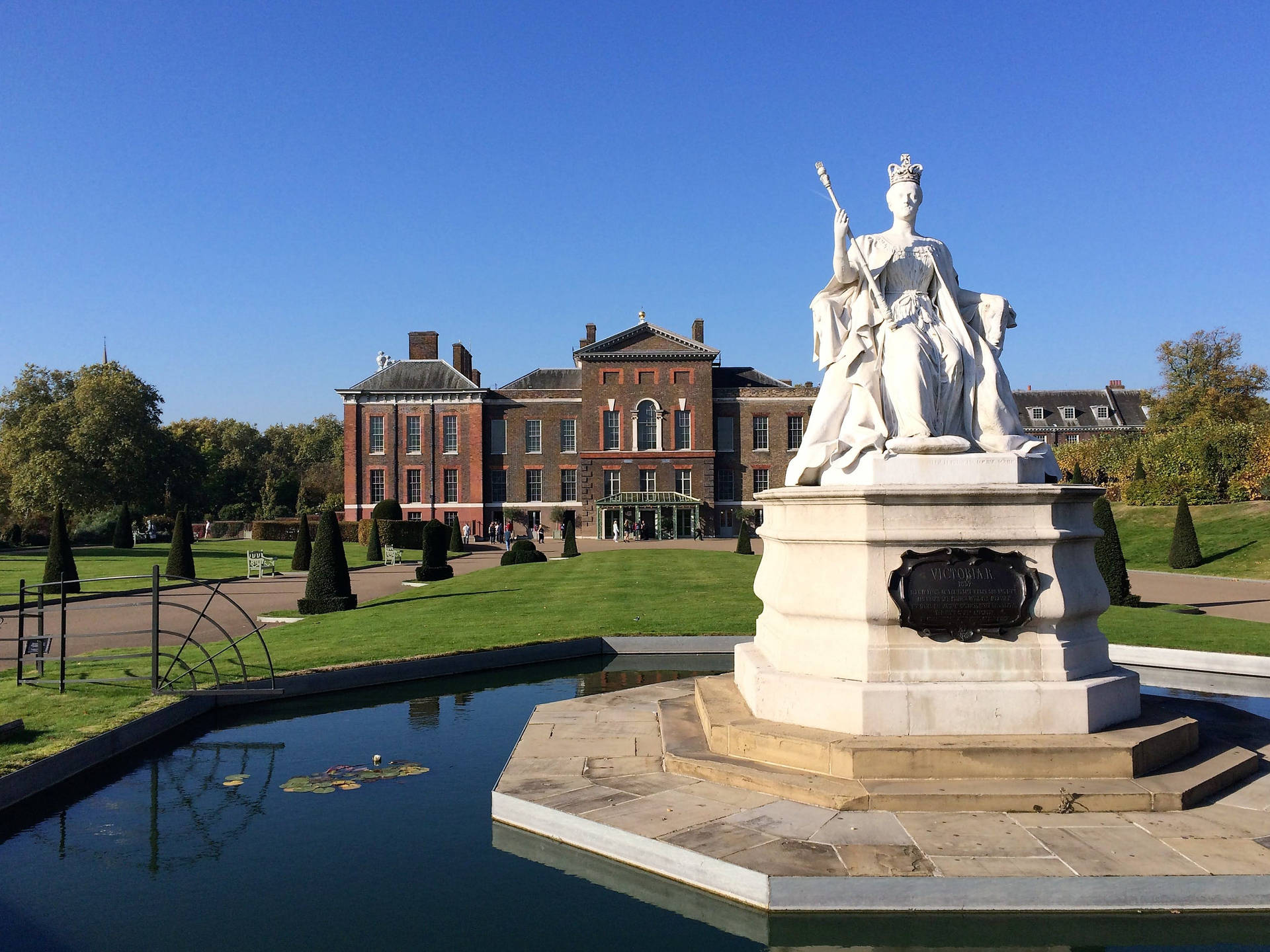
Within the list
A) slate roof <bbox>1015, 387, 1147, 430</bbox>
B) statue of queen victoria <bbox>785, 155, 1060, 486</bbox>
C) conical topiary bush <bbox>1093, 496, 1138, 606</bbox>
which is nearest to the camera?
statue of queen victoria <bbox>785, 155, 1060, 486</bbox>

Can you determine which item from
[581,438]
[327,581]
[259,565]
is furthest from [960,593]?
[581,438]

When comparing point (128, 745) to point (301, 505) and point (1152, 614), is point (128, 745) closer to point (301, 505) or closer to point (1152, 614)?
point (1152, 614)

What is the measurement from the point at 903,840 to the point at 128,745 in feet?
21.6

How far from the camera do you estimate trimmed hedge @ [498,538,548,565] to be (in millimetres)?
31031

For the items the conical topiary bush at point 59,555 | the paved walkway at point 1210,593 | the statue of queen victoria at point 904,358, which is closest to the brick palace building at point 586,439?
the paved walkway at point 1210,593

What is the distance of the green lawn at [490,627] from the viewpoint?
8328 mm

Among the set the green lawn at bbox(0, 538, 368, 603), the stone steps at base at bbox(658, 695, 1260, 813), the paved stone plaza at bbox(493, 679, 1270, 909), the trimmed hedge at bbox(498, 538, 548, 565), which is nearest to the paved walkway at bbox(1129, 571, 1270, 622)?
the stone steps at base at bbox(658, 695, 1260, 813)

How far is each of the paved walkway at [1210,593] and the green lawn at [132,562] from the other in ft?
81.3

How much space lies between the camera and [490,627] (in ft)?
46.5

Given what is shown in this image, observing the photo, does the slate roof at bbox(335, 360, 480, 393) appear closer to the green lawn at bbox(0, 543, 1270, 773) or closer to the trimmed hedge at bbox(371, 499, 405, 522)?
the trimmed hedge at bbox(371, 499, 405, 522)

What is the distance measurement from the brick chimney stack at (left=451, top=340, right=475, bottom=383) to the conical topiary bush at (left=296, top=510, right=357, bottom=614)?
128 feet

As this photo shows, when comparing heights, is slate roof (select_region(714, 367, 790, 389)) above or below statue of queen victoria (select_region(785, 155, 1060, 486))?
above

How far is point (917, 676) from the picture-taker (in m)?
5.72

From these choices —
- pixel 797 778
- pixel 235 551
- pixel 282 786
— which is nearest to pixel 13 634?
pixel 282 786
